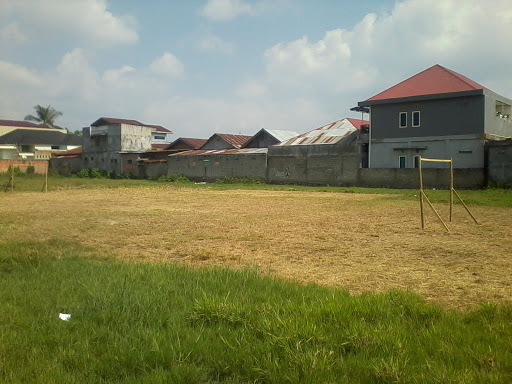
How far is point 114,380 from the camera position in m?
3.16

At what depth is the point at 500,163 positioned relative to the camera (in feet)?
88.0

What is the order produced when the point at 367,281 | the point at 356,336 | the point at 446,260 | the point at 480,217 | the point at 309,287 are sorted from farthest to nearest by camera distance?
the point at 480,217
the point at 446,260
the point at 367,281
the point at 309,287
the point at 356,336

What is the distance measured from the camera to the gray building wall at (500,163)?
26.4m

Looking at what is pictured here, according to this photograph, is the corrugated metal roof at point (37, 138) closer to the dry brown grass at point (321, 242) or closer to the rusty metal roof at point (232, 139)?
the rusty metal roof at point (232, 139)

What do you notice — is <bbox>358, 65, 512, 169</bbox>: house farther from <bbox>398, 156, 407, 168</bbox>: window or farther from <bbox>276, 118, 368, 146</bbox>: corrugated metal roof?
<bbox>276, 118, 368, 146</bbox>: corrugated metal roof

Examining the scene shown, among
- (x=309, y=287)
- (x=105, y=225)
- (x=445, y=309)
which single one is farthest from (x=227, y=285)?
(x=105, y=225)

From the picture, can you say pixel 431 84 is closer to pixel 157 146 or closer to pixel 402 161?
pixel 402 161

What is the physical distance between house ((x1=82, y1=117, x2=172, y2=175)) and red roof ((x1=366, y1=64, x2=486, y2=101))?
27476mm

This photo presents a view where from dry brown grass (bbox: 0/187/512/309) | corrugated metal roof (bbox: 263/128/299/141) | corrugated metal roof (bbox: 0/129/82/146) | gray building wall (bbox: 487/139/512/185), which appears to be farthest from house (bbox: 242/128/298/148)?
corrugated metal roof (bbox: 0/129/82/146)

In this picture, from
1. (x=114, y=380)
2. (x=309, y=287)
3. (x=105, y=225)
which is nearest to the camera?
(x=114, y=380)

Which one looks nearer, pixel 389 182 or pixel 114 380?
Result: pixel 114 380

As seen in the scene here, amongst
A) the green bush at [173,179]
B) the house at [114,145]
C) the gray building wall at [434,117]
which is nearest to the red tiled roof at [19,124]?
the house at [114,145]

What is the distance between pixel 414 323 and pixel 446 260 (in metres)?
3.87

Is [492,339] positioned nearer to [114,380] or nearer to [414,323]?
[414,323]
